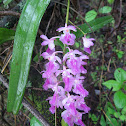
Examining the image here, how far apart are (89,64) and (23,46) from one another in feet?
5.02

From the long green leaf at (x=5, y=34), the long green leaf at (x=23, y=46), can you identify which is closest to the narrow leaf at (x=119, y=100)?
the long green leaf at (x=23, y=46)

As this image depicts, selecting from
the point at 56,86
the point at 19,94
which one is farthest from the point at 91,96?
the point at 19,94

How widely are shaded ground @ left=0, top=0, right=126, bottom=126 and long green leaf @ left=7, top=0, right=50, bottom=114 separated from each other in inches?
12.7

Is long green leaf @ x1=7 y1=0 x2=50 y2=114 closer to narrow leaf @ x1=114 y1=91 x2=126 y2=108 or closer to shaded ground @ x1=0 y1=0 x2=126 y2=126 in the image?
shaded ground @ x1=0 y1=0 x2=126 y2=126

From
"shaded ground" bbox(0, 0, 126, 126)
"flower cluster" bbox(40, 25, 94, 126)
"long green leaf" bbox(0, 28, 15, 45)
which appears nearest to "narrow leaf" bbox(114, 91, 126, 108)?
"shaded ground" bbox(0, 0, 126, 126)

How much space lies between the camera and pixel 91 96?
192 cm

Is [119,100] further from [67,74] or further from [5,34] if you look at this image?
Result: [5,34]

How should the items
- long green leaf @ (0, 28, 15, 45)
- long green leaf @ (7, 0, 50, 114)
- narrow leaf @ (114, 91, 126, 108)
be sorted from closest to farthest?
1. long green leaf @ (7, 0, 50, 114)
2. long green leaf @ (0, 28, 15, 45)
3. narrow leaf @ (114, 91, 126, 108)

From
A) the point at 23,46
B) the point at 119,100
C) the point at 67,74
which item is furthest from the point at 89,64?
the point at 23,46

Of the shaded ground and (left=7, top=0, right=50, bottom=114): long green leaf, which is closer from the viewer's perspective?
(left=7, top=0, right=50, bottom=114): long green leaf

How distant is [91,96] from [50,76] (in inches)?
49.4

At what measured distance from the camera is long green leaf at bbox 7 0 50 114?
0.70 m

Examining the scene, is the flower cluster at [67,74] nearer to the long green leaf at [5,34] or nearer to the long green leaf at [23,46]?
the long green leaf at [23,46]

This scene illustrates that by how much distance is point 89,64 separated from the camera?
→ 2.12 metres
